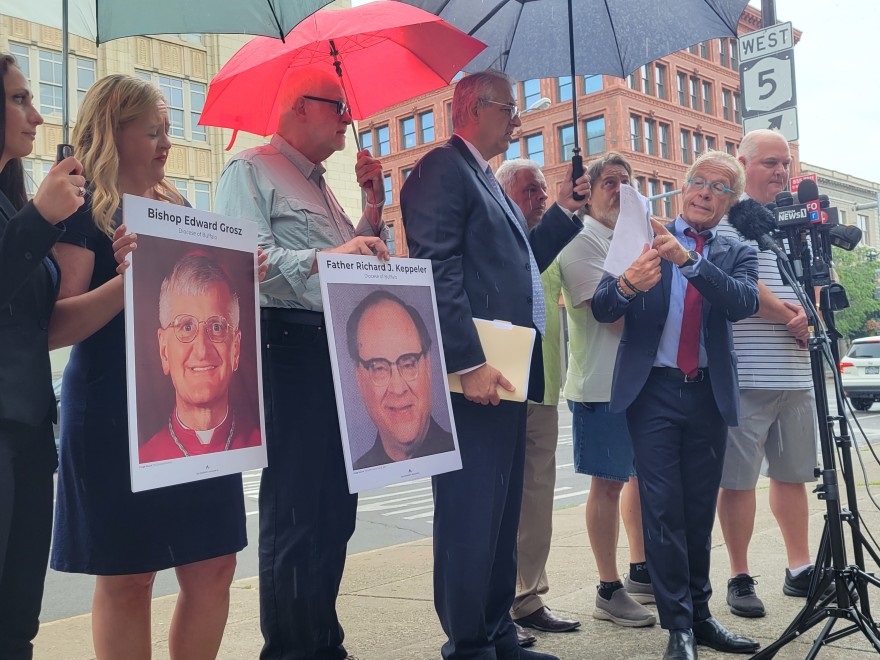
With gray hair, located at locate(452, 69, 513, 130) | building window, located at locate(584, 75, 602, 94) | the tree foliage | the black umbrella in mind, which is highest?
building window, located at locate(584, 75, 602, 94)

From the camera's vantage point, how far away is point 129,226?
2.27 metres

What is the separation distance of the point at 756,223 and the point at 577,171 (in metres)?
0.74

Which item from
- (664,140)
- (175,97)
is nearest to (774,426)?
(175,97)

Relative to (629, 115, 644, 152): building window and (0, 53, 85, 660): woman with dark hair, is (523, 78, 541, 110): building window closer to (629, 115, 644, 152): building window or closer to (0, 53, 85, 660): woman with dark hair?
(629, 115, 644, 152): building window

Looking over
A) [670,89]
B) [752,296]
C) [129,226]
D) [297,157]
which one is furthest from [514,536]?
[670,89]

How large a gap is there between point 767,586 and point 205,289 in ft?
11.1

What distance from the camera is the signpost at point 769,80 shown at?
6.87 m

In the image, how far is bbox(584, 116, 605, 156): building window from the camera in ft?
142

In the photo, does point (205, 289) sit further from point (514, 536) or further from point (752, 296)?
point (752, 296)

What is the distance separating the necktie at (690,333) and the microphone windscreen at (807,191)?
0.55 meters

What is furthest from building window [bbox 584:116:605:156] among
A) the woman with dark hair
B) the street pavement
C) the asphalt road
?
the woman with dark hair

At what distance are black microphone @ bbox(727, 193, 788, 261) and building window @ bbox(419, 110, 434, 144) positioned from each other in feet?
137

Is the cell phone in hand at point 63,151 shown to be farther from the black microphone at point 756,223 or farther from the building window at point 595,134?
the building window at point 595,134

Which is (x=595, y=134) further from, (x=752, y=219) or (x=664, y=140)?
(x=752, y=219)
